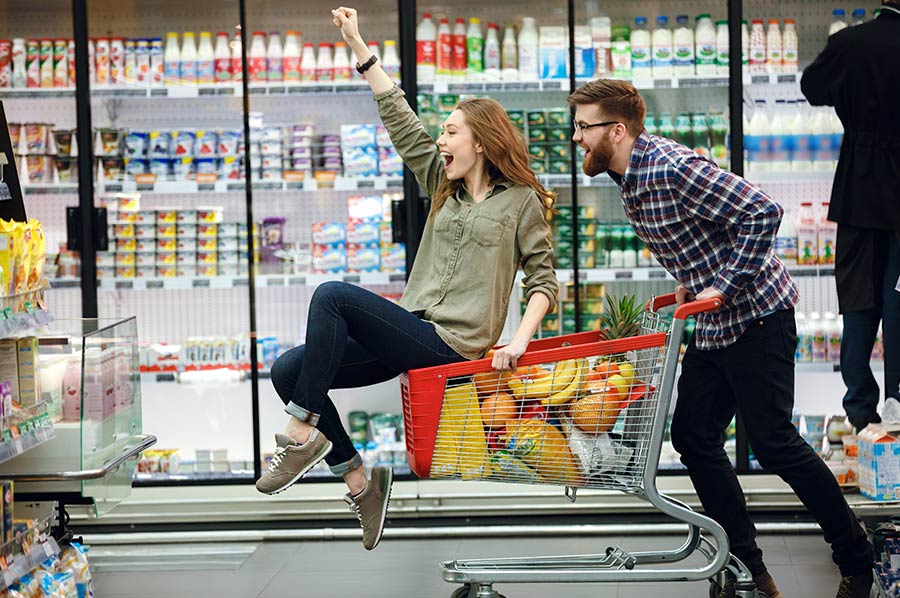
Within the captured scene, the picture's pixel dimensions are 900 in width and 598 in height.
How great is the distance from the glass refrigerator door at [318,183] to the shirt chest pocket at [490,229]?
1658 mm

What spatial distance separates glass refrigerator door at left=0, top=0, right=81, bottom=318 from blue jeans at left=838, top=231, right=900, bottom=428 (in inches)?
125

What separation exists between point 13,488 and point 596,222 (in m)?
2.83

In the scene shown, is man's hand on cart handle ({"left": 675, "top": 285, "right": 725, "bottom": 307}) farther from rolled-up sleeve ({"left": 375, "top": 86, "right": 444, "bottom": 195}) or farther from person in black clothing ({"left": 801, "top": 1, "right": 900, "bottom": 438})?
person in black clothing ({"left": 801, "top": 1, "right": 900, "bottom": 438})

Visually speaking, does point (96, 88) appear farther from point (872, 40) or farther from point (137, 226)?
point (872, 40)

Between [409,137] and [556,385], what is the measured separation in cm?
93

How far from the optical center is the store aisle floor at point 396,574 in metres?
3.91

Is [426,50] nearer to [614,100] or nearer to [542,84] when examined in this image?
[542,84]

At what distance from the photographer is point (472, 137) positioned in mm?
3340

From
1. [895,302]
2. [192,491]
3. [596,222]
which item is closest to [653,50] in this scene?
[596,222]

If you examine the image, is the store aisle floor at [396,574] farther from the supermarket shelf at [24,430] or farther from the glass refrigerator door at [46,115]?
the glass refrigerator door at [46,115]

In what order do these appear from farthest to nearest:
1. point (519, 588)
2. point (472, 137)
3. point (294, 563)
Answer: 1. point (294, 563)
2. point (519, 588)
3. point (472, 137)

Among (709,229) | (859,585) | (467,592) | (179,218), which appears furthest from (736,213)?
(179,218)

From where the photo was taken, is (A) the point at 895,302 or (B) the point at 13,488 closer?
(B) the point at 13,488

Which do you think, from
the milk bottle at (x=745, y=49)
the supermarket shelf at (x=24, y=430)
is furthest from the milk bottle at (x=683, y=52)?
the supermarket shelf at (x=24, y=430)
